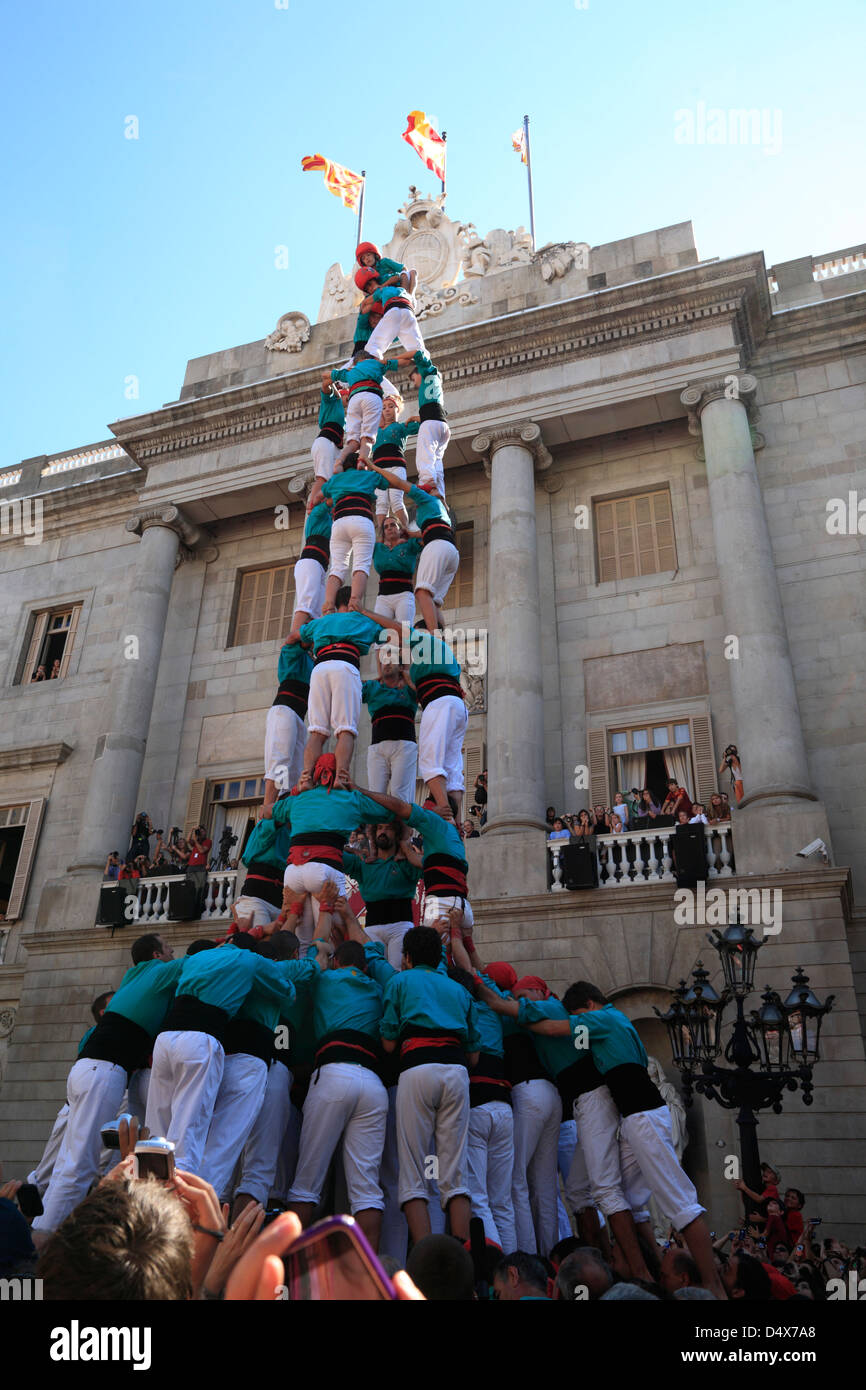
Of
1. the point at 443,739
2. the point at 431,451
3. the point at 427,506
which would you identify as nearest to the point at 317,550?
the point at 427,506

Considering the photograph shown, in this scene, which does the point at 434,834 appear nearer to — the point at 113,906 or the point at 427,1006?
the point at 427,1006

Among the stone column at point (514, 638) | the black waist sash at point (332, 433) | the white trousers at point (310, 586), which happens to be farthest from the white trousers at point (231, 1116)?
the stone column at point (514, 638)

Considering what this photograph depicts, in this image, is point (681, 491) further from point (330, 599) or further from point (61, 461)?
point (61, 461)

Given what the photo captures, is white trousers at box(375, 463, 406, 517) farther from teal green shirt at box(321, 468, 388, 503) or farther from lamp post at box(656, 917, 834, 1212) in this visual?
lamp post at box(656, 917, 834, 1212)

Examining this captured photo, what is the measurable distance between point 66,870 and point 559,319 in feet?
52.2

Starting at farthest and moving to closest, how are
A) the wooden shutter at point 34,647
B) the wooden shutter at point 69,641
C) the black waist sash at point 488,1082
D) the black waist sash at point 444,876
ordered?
the wooden shutter at point 34,647 < the wooden shutter at point 69,641 < the black waist sash at point 444,876 < the black waist sash at point 488,1082

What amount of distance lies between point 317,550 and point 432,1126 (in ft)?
22.8

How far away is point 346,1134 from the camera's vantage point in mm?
6828

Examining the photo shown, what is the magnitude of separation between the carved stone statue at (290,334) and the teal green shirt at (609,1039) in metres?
21.9

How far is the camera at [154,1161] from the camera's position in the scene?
3.06m

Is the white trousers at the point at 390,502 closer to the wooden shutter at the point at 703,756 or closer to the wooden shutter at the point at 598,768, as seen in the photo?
Answer: the wooden shutter at the point at 598,768

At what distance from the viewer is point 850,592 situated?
1886 cm
